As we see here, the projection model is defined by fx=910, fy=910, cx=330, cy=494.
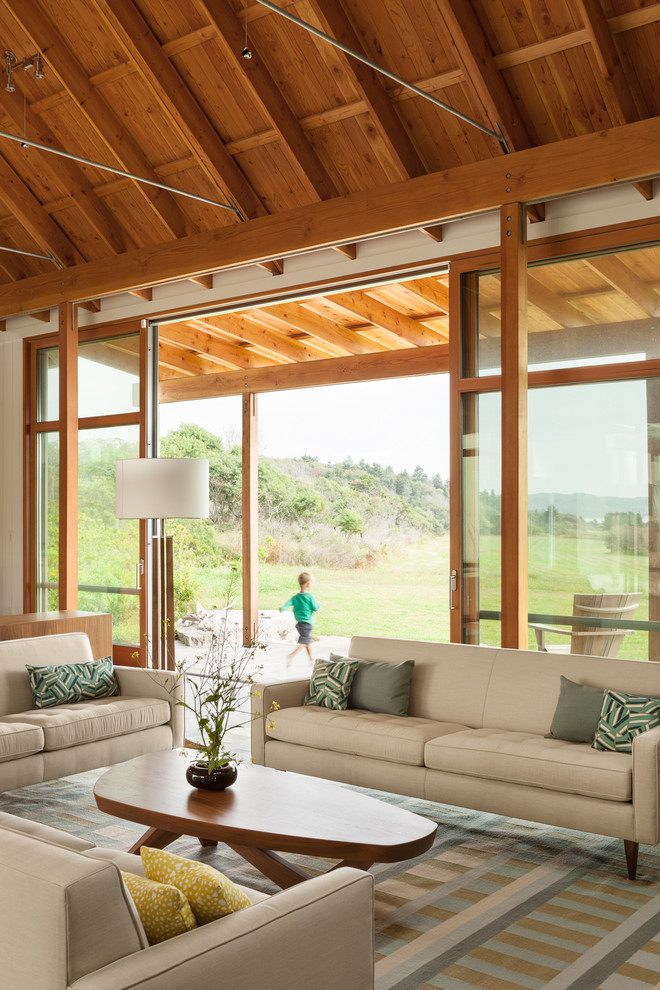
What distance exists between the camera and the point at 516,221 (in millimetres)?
5684

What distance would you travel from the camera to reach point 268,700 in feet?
16.5

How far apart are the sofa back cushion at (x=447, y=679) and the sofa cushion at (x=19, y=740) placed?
195cm

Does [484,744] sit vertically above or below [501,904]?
above

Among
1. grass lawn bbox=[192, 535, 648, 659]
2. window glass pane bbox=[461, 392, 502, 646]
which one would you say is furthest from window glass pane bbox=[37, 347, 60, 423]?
grass lawn bbox=[192, 535, 648, 659]

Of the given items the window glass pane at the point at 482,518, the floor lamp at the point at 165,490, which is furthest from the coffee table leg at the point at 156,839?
the window glass pane at the point at 482,518

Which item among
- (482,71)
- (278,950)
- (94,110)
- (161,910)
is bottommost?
(278,950)

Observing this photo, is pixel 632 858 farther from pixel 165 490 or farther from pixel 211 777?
pixel 165 490

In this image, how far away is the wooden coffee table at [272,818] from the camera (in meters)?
3.11

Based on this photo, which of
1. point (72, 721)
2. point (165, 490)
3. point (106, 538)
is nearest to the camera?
point (72, 721)

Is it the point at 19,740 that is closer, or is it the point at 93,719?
the point at 19,740

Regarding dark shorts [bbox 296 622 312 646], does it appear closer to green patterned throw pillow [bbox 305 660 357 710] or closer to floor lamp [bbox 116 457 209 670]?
floor lamp [bbox 116 457 209 670]

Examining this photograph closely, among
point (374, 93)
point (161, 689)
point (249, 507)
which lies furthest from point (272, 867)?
point (249, 507)

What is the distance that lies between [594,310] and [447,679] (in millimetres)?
2591

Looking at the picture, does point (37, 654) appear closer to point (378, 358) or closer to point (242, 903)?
point (242, 903)
